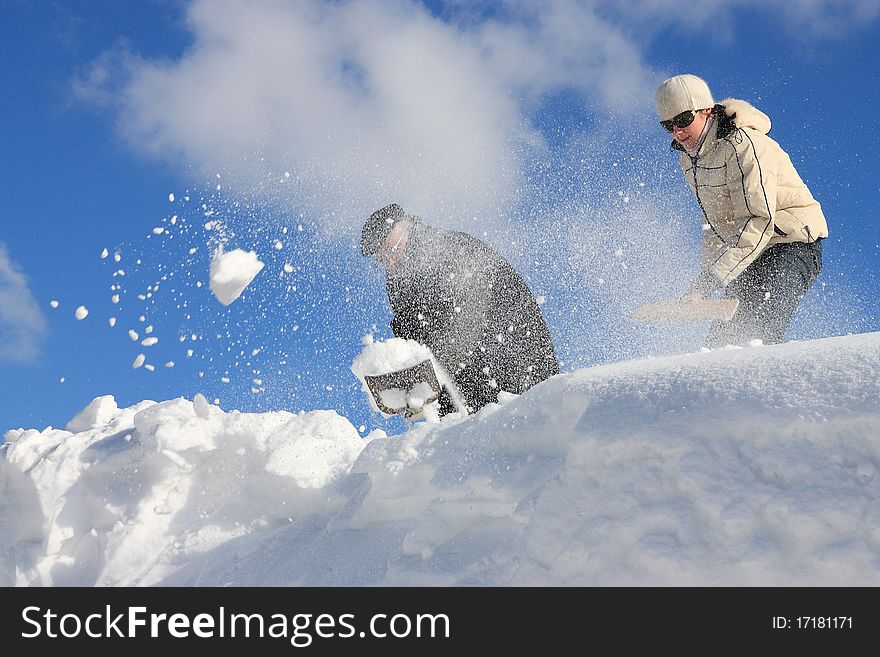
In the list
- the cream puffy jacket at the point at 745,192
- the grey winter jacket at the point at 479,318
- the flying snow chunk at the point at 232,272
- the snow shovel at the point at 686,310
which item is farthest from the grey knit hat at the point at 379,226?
the cream puffy jacket at the point at 745,192

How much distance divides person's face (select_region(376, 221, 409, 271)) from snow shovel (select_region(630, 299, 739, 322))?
1.59 m

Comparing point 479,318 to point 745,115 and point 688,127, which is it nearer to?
point 688,127

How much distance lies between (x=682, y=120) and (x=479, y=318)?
1738 mm

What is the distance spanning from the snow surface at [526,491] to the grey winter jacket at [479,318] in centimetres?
112

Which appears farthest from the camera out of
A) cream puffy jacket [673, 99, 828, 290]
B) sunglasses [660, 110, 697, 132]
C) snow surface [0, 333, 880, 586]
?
sunglasses [660, 110, 697, 132]

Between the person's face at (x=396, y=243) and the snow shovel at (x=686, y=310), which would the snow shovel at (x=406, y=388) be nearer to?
the person's face at (x=396, y=243)

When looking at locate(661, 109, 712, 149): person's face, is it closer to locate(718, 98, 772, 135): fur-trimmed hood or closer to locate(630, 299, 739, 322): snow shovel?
locate(718, 98, 772, 135): fur-trimmed hood

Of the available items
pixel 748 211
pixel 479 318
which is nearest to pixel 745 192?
pixel 748 211

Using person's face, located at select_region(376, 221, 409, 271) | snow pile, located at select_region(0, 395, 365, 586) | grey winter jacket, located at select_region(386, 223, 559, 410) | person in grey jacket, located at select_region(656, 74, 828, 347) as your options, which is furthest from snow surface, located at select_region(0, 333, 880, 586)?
person in grey jacket, located at select_region(656, 74, 828, 347)

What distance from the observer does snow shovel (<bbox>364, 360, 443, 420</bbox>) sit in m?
4.27

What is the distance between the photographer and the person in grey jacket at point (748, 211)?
13.1ft

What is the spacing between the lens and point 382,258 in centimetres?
486
